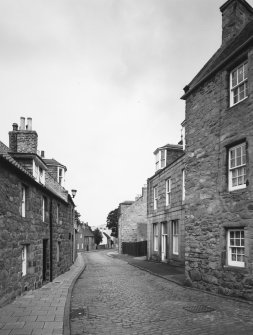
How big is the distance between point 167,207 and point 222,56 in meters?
13.8

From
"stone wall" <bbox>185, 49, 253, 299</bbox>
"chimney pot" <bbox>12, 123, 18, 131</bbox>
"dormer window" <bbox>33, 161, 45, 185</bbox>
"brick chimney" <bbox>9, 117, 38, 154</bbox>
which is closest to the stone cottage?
"dormer window" <bbox>33, 161, 45, 185</bbox>

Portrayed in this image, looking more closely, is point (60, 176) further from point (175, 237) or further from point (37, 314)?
point (37, 314)

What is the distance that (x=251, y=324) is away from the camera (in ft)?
27.8

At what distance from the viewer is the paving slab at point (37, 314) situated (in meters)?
8.01

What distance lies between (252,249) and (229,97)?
5.75 metres

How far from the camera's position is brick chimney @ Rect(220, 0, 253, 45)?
15539 mm

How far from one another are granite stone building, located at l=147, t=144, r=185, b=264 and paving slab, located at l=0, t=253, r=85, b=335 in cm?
1149

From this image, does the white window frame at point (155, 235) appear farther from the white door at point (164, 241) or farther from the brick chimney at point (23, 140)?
the brick chimney at point (23, 140)

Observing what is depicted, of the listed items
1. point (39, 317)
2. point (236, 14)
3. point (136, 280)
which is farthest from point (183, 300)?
point (236, 14)

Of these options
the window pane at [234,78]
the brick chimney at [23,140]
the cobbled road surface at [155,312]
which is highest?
the window pane at [234,78]

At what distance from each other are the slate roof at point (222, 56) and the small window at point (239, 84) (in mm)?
555

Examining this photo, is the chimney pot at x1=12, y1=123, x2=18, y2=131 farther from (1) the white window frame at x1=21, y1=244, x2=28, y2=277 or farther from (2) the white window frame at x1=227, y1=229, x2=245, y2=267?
(2) the white window frame at x1=227, y1=229, x2=245, y2=267

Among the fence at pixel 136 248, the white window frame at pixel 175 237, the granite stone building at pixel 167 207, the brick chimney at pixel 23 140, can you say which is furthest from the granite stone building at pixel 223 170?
the fence at pixel 136 248

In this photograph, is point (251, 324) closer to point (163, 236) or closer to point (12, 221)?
point (12, 221)
